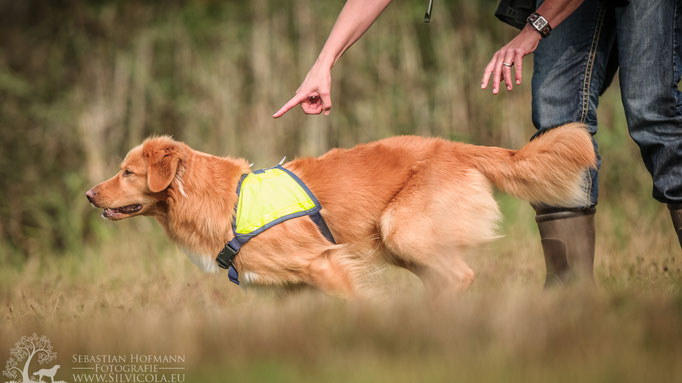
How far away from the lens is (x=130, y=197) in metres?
3.40

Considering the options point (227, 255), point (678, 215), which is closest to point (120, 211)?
point (227, 255)

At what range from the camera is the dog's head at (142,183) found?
331cm

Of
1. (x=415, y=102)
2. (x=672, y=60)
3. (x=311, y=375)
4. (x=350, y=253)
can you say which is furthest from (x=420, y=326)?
(x=415, y=102)

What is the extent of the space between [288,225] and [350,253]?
1.24ft

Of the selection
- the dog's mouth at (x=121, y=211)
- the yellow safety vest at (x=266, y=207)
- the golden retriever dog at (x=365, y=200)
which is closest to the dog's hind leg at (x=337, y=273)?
the golden retriever dog at (x=365, y=200)

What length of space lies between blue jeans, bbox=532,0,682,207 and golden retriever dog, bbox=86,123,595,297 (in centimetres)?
17

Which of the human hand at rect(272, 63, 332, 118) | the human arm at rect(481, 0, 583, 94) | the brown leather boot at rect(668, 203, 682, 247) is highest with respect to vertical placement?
the human arm at rect(481, 0, 583, 94)

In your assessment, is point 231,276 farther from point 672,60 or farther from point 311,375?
point 672,60

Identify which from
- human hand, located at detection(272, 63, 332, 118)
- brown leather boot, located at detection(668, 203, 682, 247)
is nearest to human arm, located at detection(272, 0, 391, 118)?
human hand, located at detection(272, 63, 332, 118)

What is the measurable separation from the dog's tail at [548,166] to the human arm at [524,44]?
44 cm

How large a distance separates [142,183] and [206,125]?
3136mm

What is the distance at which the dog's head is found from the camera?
3.31 m

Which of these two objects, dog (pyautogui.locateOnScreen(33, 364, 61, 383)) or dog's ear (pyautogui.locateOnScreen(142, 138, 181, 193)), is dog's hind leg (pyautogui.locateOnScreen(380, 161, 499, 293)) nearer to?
dog's ear (pyautogui.locateOnScreen(142, 138, 181, 193))

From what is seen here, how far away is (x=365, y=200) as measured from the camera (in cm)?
336
